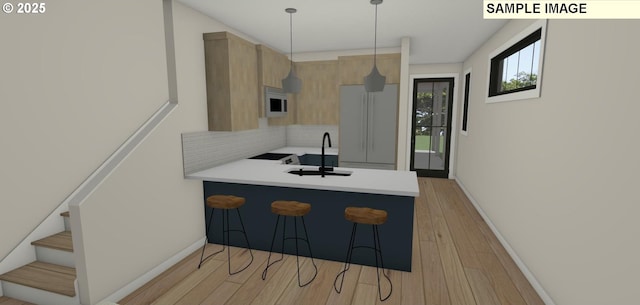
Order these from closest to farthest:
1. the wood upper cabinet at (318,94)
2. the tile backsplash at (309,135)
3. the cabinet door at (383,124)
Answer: the cabinet door at (383,124), the wood upper cabinet at (318,94), the tile backsplash at (309,135)

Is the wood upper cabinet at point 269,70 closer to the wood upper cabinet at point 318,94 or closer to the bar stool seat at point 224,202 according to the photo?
the wood upper cabinet at point 318,94

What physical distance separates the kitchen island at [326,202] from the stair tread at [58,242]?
120cm

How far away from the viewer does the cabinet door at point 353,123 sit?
4.77 m

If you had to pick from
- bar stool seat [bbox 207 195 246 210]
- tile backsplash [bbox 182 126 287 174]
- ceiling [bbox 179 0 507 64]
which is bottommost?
bar stool seat [bbox 207 195 246 210]

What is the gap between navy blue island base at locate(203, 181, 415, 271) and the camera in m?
2.94

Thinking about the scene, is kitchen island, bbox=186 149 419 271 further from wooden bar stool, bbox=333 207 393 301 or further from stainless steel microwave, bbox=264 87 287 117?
stainless steel microwave, bbox=264 87 287 117

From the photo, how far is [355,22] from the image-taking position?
148 inches

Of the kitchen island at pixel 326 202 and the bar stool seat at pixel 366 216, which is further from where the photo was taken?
the kitchen island at pixel 326 202

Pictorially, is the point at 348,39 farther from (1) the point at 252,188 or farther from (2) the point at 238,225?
(2) the point at 238,225

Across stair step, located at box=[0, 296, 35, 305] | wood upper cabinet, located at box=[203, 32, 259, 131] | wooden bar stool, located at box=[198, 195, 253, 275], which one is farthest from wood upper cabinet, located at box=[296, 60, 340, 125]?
stair step, located at box=[0, 296, 35, 305]

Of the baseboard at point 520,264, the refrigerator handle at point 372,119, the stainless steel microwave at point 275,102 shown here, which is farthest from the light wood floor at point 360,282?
A: the stainless steel microwave at point 275,102

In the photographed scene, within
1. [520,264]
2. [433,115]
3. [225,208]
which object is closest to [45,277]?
[225,208]

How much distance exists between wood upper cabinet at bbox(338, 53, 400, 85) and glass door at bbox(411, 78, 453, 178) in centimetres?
280

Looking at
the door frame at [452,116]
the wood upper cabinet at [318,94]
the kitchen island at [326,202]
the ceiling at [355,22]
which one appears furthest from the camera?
the door frame at [452,116]
